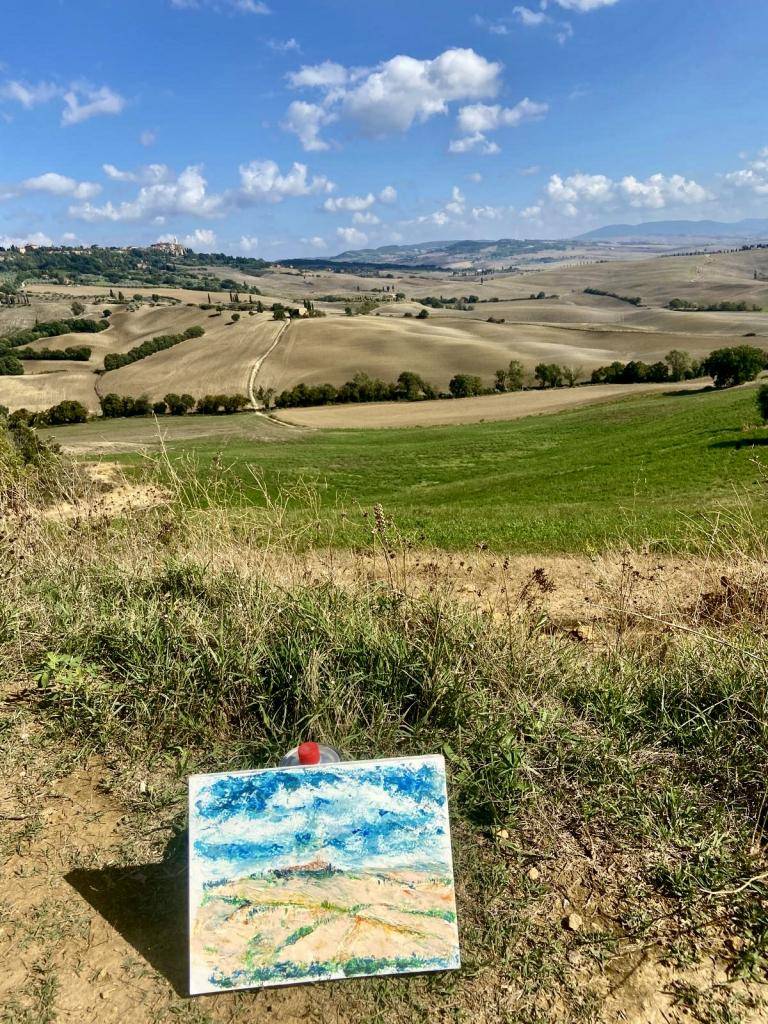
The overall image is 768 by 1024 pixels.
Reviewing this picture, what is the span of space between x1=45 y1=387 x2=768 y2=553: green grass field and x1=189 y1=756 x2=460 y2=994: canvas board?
233 inches

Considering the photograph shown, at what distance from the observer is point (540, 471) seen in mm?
30672

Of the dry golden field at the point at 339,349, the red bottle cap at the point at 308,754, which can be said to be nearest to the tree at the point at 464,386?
the dry golden field at the point at 339,349

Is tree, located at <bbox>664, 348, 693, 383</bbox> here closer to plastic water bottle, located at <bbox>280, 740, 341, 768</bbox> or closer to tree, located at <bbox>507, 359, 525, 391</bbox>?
tree, located at <bbox>507, 359, 525, 391</bbox>

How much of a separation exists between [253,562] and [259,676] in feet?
5.19

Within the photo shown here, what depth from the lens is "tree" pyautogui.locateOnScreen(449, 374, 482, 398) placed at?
222 ft

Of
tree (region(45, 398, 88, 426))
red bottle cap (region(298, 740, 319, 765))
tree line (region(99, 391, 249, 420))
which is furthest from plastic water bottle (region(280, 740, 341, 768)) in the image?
tree (region(45, 398, 88, 426))

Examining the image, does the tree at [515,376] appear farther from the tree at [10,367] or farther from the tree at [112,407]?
the tree at [10,367]

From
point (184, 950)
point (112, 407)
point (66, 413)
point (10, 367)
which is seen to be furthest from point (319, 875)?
point (10, 367)

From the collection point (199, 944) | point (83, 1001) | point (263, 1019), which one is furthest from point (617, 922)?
point (83, 1001)

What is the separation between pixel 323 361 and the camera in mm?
76875

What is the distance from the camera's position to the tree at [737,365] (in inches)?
1938

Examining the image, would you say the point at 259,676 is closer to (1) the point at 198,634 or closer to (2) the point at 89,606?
(1) the point at 198,634

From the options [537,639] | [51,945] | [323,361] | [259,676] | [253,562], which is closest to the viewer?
[51,945]

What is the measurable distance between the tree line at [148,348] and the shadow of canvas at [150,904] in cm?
9236
